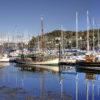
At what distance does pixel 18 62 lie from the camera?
91.4m

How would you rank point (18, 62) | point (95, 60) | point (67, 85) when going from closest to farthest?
1. point (67, 85)
2. point (95, 60)
3. point (18, 62)

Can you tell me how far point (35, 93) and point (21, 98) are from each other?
11.4ft

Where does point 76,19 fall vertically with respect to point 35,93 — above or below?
above

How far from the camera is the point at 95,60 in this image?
66375 millimetres

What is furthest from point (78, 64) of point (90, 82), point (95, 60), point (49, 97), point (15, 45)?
point (15, 45)

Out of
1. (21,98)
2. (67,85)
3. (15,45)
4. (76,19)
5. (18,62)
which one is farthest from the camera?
(15,45)

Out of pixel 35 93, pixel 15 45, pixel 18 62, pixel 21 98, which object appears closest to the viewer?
pixel 21 98

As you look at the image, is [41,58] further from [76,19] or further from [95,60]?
[95,60]

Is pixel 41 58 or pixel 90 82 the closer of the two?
pixel 90 82

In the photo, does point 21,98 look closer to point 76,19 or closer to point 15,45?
point 76,19

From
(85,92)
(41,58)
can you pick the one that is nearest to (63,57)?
(41,58)

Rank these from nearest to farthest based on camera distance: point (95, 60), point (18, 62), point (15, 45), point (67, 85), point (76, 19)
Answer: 1. point (67, 85)
2. point (95, 60)
3. point (76, 19)
4. point (18, 62)
5. point (15, 45)

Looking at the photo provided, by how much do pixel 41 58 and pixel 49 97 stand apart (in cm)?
4824

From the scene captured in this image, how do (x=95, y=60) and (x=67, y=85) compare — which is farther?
(x=95, y=60)
